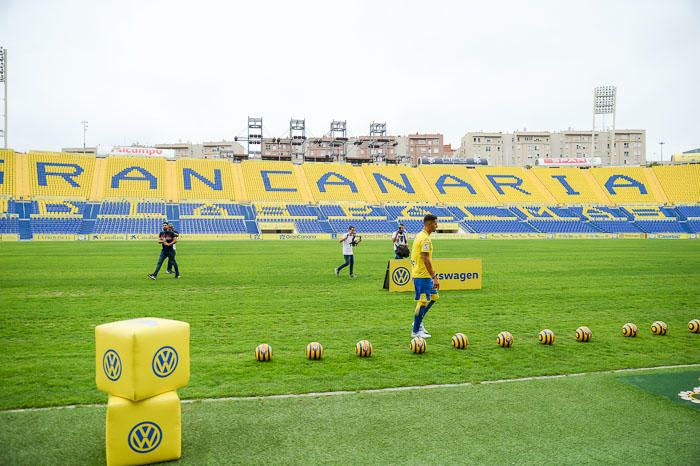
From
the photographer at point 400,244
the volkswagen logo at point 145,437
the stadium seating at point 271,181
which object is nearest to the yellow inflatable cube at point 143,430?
the volkswagen logo at point 145,437

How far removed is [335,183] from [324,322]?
57.6m

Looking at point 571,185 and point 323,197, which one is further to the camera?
point 571,185

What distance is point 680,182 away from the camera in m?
72.0

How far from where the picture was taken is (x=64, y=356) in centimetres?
821

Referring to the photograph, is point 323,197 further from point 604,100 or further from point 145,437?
point 145,437

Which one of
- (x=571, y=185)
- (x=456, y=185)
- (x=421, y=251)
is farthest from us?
(x=571, y=185)

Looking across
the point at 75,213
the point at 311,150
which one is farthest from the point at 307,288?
the point at 311,150

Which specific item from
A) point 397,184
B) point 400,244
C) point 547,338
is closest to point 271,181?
point 397,184

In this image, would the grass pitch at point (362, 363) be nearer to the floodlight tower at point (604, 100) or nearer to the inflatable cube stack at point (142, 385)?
the inflatable cube stack at point (142, 385)

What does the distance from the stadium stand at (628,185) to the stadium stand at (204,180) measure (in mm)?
48245

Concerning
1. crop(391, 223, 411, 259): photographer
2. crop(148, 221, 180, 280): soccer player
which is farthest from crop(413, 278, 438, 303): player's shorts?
crop(148, 221, 180, 280): soccer player

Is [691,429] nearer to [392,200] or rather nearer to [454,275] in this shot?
[454,275]

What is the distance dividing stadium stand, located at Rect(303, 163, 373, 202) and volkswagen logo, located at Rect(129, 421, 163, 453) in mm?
59568

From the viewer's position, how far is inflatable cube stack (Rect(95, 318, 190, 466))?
4543mm
